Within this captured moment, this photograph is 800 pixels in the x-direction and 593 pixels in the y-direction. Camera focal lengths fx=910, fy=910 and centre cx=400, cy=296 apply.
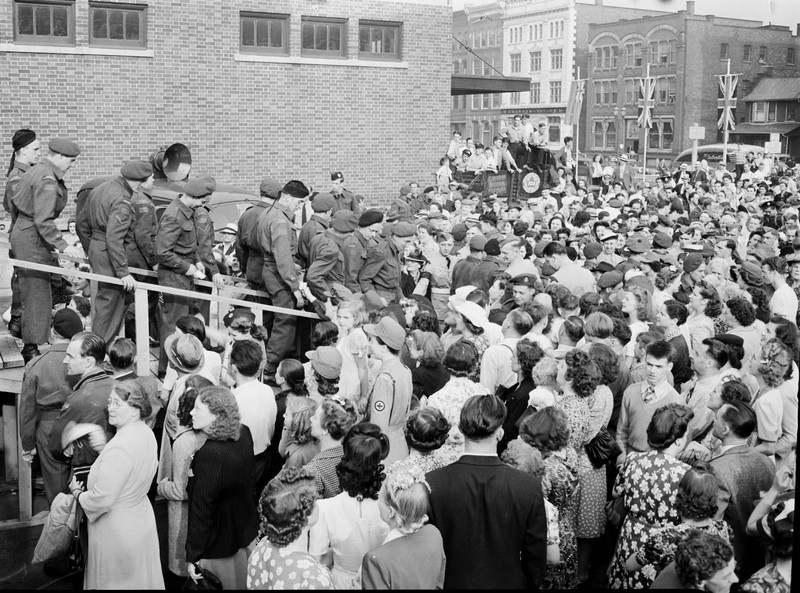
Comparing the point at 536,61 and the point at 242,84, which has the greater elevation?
the point at 536,61

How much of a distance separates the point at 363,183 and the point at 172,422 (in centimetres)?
1572

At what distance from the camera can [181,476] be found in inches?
211

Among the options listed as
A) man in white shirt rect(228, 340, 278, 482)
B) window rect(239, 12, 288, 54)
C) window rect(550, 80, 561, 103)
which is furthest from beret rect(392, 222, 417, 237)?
window rect(550, 80, 561, 103)

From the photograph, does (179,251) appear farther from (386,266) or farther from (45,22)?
(45,22)

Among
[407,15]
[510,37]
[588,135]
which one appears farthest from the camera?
[510,37]

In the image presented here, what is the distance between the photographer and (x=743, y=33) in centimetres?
6338

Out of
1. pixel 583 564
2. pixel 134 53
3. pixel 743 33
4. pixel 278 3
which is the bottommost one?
pixel 583 564

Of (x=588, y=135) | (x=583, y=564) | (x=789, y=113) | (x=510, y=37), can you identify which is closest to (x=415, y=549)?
(x=583, y=564)

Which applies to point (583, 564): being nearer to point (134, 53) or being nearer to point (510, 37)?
point (134, 53)

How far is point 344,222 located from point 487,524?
5.27 m

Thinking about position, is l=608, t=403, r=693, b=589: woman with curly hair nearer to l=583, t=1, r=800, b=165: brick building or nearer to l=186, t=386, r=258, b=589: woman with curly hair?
l=186, t=386, r=258, b=589: woman with curly hair

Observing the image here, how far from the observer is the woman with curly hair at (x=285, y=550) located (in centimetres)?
395

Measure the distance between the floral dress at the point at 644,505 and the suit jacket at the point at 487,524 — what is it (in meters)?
0.69

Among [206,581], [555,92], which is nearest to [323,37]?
[206,581]
